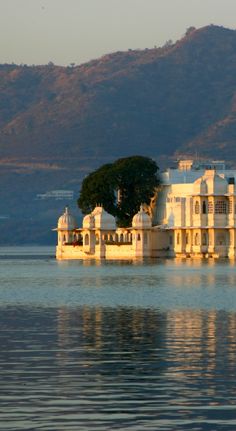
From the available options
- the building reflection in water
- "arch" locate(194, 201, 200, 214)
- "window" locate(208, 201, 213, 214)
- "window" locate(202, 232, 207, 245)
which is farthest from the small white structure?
the building reflection in water

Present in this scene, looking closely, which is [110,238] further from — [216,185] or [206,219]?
[216,185]

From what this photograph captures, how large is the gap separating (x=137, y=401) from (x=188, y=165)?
150 meters

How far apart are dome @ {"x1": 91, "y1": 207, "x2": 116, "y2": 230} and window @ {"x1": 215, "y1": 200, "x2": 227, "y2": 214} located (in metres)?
14.5

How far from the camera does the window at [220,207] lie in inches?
6353

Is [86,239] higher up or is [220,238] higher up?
[86,239]

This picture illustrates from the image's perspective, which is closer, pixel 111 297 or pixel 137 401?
pixel 137 401

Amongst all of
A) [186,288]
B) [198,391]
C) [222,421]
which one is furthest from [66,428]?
[186,288]

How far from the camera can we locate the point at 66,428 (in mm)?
30062

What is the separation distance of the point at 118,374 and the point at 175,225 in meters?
128

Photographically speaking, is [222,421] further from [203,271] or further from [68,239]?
[68,239]

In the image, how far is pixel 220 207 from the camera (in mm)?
161375

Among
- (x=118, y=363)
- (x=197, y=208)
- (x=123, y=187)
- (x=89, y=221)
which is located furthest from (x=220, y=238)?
(x=118, y=363)

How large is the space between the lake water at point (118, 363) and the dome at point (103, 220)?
9655cm

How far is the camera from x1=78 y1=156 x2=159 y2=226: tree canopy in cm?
17325
